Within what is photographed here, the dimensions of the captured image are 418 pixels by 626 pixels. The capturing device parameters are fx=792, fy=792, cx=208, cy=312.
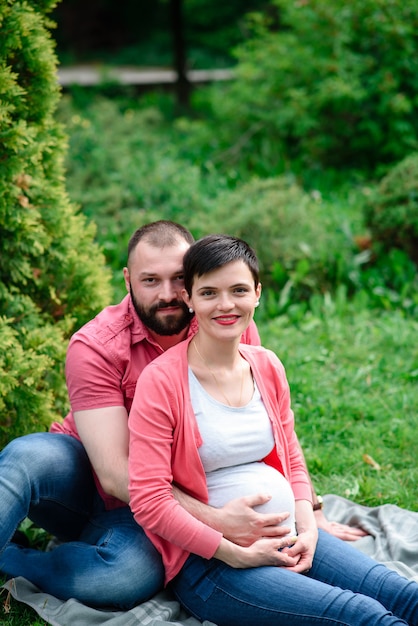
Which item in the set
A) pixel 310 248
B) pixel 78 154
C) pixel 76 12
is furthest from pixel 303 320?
pixel 76 12

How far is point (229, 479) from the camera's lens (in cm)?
283

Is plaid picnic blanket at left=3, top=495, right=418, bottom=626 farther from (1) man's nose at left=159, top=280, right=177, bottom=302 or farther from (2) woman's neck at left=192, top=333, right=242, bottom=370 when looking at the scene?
(1) man's nose at left=159, top=280, right=177, bottom=302

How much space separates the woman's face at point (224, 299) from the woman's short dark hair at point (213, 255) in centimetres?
2

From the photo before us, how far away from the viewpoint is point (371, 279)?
21.5 ft

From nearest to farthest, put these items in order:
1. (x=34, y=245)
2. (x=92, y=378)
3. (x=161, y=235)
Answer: (x=92, y=378), (x=161, y=235), (x=34, y=245)

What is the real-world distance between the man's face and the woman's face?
26 centimetres

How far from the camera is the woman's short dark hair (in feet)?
9.18

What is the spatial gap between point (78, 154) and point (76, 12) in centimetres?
1705

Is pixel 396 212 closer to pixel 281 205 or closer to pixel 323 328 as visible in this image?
pixel 281 205

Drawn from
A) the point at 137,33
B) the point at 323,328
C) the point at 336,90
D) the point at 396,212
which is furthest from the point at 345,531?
the point at 137,33

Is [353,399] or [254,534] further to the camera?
[353,399]

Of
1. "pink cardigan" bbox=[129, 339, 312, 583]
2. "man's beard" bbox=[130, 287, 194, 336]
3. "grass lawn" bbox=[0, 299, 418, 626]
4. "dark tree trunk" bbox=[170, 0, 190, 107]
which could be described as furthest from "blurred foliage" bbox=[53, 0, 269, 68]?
"pink cardigan" bbox=[129, 339, 312, 583]

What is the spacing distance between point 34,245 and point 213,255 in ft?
4.48

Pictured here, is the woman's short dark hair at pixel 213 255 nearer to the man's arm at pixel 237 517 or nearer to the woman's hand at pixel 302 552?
the man's arm at pixel 237 517
